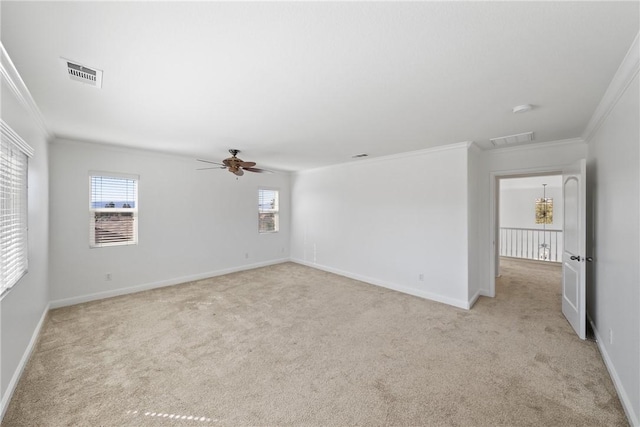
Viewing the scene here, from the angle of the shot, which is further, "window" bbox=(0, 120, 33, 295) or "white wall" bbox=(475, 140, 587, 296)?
"white wall" bbox=(475, 140, 587, 296)

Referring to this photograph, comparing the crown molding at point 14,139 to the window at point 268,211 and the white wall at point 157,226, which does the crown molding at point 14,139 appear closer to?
the white wall at point 157,226

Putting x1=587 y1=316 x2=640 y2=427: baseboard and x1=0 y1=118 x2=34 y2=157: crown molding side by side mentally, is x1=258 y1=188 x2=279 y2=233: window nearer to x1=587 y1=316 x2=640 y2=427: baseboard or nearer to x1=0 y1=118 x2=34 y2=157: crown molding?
x1=0 y1=118 x2=34 y2=157: crown molding

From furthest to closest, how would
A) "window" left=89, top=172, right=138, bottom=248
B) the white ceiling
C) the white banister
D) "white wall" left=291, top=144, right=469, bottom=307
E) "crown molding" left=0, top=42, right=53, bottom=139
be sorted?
the white banister < "window" left=89, top=172, right=138, bottom=248 < "white wall" left=291, top=144, right=469, bottom=307 < "crown molding" left=0, top=42, right=53, bottom=139 < the white ceiling

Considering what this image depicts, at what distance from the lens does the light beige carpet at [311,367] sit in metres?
1.84

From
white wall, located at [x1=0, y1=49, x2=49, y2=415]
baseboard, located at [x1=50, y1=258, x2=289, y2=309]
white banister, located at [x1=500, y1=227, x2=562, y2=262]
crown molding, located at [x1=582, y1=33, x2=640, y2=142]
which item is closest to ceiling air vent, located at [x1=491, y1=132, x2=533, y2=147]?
crown molding, located at [x1=582, y1=33, x2=640, y2=142]

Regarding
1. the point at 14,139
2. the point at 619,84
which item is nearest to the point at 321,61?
the point at 619,84

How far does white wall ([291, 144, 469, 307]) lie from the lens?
13.0ft

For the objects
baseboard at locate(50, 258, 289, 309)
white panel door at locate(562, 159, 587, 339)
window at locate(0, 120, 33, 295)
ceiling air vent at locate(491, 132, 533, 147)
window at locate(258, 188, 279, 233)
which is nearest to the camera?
window at locate(0, 120, 33, 295)

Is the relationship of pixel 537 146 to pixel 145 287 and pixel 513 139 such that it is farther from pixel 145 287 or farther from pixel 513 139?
pixel 145 287

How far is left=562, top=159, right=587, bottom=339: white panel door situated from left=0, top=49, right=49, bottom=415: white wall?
209 inches

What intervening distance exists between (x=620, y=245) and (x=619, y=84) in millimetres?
1259

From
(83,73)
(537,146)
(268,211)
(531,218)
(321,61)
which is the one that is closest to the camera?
(321,61)

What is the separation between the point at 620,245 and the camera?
208cm

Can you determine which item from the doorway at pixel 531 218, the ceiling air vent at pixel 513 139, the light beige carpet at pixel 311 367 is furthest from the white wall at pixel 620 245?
the doorway at pixel 531 218
